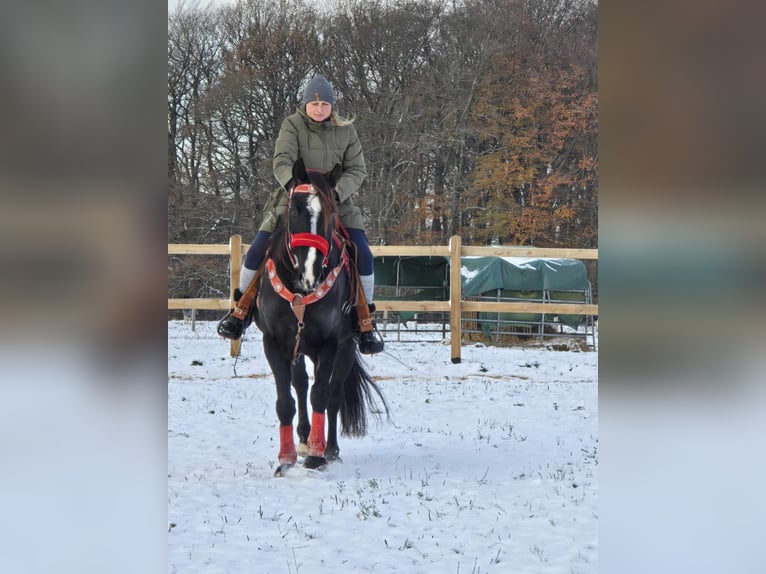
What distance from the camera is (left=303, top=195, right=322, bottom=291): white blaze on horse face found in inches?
179

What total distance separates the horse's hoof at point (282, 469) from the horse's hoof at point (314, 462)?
109 mm

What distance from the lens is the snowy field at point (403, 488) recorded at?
3262 millimetres

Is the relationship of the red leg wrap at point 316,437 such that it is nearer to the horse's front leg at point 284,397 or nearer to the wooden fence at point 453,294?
the horse's front leg at point 284,397

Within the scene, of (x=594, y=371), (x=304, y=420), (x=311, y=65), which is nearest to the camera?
(x=304, y=420)

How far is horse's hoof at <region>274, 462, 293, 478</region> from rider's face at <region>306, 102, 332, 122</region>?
247 centimetres

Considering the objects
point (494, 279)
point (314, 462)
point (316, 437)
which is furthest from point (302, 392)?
point (494, 279)

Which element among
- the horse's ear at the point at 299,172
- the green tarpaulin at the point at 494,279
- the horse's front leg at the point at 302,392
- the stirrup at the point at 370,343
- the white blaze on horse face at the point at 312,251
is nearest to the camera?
the white blaze on horse face at the point at 312,251

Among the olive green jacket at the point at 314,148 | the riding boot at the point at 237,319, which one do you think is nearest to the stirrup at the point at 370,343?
the riding boot at the point at 237,319

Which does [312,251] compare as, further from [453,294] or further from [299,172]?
[453,294]

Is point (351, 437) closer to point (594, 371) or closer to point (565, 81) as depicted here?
point (594, 371)

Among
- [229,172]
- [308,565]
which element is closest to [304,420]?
[308,565]
